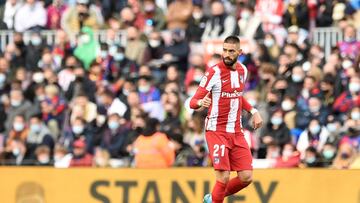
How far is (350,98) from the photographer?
2119 centimetres

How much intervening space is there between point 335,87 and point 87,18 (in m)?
5.41

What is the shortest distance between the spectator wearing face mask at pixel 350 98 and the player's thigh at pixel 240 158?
15.8 feet

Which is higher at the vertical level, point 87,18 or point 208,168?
point 87,18

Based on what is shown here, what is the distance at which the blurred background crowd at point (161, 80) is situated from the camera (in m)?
20.7

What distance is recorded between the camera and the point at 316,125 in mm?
20672

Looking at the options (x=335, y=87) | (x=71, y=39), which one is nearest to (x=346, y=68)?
(x=335, y=87)

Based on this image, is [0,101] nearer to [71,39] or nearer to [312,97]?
[71,39]

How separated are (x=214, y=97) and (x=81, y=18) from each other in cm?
907

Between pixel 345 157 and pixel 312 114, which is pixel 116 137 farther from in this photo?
pixel 345 157

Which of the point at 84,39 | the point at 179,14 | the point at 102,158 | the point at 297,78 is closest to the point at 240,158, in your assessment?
the point at 102,158

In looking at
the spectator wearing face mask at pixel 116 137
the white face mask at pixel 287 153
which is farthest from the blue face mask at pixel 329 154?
the spectator wearing face mask at pixel 116 137

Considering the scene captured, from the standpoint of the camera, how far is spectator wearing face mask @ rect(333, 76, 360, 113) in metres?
21.1

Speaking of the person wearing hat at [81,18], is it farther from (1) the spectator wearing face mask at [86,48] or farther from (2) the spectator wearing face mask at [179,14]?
(2) the spectator wearing face mask at [179,14]

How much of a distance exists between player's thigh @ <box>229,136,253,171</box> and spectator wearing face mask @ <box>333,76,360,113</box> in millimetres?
4817
